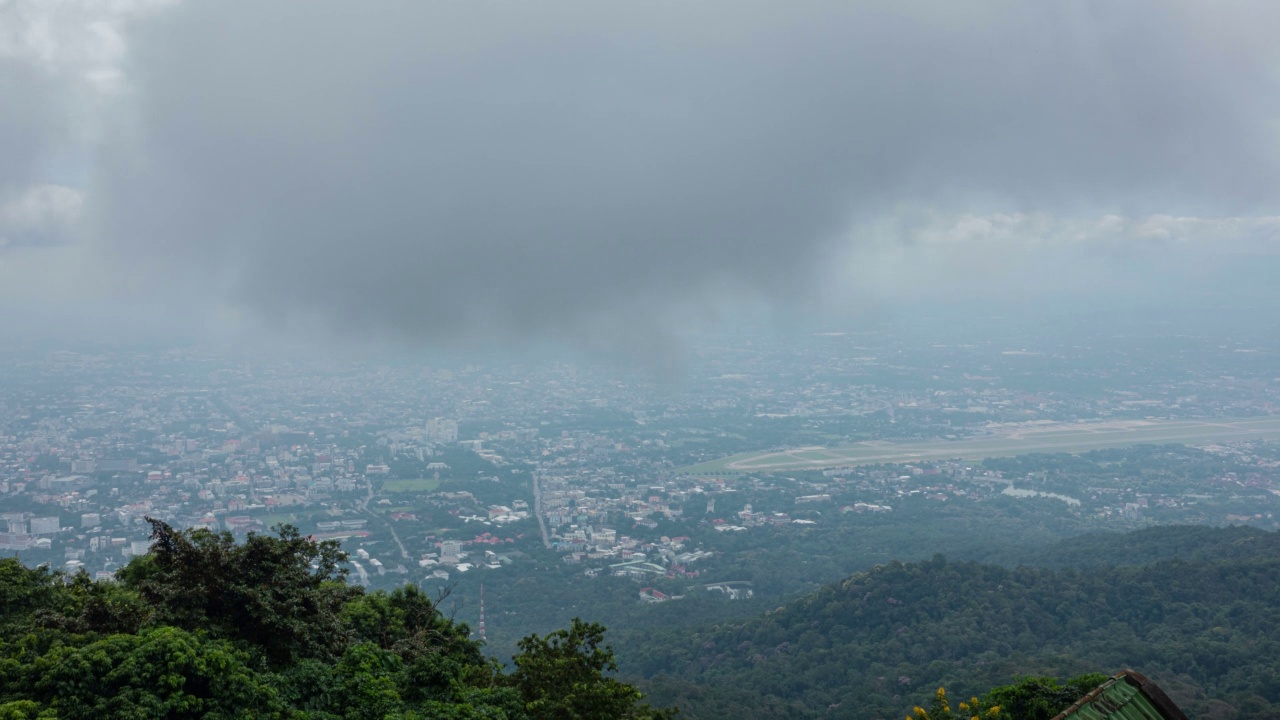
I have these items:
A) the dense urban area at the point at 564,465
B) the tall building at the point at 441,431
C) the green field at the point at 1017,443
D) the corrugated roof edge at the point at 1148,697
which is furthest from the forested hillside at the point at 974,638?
the tall building at the point at 441,431

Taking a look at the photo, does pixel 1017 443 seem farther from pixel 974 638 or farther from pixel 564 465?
pixel 974 638

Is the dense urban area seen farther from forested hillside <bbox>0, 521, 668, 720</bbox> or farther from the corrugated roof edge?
the corrugated roof edge

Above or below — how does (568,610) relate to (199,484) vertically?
below

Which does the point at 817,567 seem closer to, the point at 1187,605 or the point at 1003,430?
the point at 1187,605

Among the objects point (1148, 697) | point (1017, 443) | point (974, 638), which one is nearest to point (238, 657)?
point (1148, 697)

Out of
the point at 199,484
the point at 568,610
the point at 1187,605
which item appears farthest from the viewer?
the point at 199,484

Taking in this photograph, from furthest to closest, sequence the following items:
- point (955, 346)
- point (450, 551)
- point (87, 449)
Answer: point (955, 346)
point (87, 449)
point (450, 551)

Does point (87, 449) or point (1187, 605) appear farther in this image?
point (87, 449)

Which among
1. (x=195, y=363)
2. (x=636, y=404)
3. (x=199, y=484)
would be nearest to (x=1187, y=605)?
(x=199, y=484)
